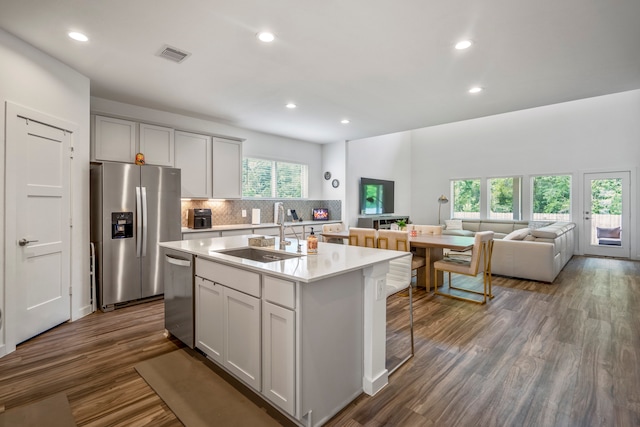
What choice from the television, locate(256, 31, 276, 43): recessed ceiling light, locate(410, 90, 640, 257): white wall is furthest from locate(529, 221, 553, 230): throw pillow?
locate(256, 31, 276, 43): recessed ceiling light

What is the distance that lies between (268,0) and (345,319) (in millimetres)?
2226

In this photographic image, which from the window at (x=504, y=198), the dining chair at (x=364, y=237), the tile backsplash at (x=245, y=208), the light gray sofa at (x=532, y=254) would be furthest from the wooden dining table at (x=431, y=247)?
the window at (x=504, y=198)

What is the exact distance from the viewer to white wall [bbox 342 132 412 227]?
23.6 feet

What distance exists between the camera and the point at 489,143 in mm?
8625

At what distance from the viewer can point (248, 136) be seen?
5.90 metres

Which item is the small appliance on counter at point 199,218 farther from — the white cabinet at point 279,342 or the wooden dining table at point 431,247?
the white cabinet at point 279,342

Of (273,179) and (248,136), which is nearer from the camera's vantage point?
(248,136)

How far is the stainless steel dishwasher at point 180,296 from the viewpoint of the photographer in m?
2.62

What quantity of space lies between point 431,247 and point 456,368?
2031 mm

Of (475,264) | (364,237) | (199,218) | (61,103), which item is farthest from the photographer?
(199,218)

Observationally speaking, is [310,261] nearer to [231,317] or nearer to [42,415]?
[231,317]

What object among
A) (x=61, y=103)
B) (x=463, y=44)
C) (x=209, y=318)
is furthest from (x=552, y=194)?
(x=61, y=103)

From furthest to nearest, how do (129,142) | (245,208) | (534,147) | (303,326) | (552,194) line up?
(534,147) < (552,194) < (245,208) < (129,142) < (303,326)

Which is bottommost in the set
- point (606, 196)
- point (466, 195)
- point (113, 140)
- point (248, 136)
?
point (606, 196)
